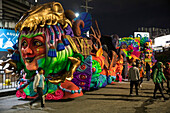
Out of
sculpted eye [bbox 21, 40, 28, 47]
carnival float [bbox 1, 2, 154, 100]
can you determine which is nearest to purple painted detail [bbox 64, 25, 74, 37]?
carnival float [bbox 1, 2, 154, 100]

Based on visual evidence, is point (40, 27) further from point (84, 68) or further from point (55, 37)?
point (84, 68)

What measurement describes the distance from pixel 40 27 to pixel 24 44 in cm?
94

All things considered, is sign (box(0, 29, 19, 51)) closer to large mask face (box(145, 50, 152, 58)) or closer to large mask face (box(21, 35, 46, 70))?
large mask face (box(21, 35, 46, 70))

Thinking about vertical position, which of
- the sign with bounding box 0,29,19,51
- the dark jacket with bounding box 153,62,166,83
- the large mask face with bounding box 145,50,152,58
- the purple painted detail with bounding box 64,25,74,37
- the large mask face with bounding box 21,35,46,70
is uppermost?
the sign with bounding box 0,29,19,51

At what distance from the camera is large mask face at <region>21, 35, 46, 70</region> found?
6.84m

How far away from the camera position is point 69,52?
7.42 metres

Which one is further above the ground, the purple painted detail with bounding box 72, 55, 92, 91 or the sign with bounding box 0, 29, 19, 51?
the sign with bounding box 0, 29, 19, 51

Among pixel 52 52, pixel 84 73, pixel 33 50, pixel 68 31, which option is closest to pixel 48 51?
pixel 52 52

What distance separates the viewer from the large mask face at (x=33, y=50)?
6840mm

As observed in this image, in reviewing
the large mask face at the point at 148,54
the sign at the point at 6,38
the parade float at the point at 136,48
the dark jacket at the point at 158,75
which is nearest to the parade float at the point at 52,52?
the dark jacket at the point at 158,75

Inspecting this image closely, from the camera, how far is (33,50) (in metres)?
6.89

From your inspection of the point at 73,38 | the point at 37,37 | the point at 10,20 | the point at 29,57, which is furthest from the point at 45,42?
the point at 10,20

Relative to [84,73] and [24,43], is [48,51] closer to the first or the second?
[24,43]

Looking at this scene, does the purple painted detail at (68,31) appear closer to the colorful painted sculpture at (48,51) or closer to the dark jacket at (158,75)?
the colorful painted sculpture at (48,51)
